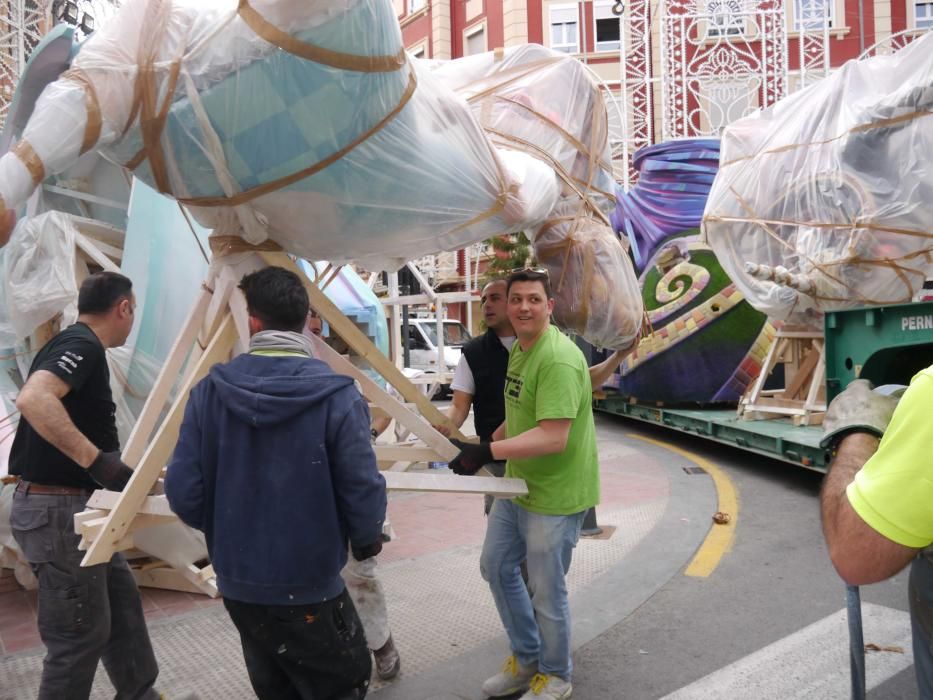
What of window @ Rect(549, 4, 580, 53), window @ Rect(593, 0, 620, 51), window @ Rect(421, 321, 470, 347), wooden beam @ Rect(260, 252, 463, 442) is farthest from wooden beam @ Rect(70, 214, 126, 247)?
window @ Rect(593, 0, 620, 51)

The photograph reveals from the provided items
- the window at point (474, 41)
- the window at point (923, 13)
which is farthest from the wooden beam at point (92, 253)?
the window at point (923, 13)

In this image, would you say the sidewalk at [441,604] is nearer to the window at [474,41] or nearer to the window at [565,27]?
the window at [565,27]

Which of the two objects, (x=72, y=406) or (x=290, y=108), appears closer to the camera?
(x=290, y=108)

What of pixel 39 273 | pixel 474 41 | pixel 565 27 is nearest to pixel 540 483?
pixel 39 273

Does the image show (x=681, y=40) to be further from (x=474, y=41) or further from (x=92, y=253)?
(x=92, y=253)

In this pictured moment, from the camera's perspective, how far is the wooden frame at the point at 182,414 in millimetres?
2443

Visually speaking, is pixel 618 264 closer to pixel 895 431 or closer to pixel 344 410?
pixel 344 410

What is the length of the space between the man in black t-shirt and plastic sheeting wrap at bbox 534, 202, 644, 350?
1915 mm

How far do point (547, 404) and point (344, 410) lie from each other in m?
1.09

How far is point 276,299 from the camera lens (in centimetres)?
231

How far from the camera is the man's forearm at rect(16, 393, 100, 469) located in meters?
2.62

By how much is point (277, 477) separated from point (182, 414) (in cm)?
66

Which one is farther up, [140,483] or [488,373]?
[488,373]

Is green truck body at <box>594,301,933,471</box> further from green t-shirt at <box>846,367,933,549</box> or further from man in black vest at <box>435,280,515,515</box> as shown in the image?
green t-shirt at <box>846,367,933,549</box>
